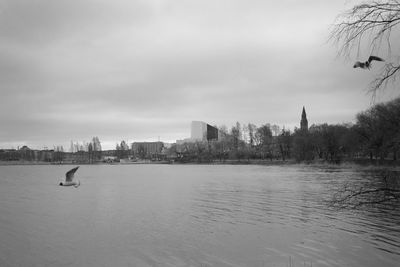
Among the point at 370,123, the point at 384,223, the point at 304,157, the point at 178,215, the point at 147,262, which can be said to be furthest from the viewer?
the point at 304,157

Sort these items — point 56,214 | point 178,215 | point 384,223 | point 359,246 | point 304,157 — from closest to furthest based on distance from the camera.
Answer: point 359,246 < point 384,223 < point 178,215 < point 56,214 < point 304,157

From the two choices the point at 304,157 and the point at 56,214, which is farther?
the point at 304,157

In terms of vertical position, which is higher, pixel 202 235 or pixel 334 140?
pixel 334 140

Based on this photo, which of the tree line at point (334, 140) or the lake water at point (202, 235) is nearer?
the lake water at point (202, 235)

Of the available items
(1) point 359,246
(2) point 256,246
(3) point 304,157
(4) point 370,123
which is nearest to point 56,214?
(2) point 256,246

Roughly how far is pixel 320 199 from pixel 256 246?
18913 mm

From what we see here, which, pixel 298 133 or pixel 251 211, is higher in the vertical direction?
pixel 298 133

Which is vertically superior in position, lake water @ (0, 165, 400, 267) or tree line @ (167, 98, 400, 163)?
tree line @ (167, 98, 400, 163)

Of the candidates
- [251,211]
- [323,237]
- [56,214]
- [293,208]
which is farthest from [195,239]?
[56,214]

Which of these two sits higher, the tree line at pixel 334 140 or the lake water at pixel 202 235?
the tree line at pixel 334 140

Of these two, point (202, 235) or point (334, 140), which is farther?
point (334, 140)

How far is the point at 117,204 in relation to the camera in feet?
124

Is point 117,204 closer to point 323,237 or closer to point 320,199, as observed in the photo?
point 320,199

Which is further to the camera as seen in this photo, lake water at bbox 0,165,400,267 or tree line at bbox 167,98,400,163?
tree line at bbox 167,98,400,163
